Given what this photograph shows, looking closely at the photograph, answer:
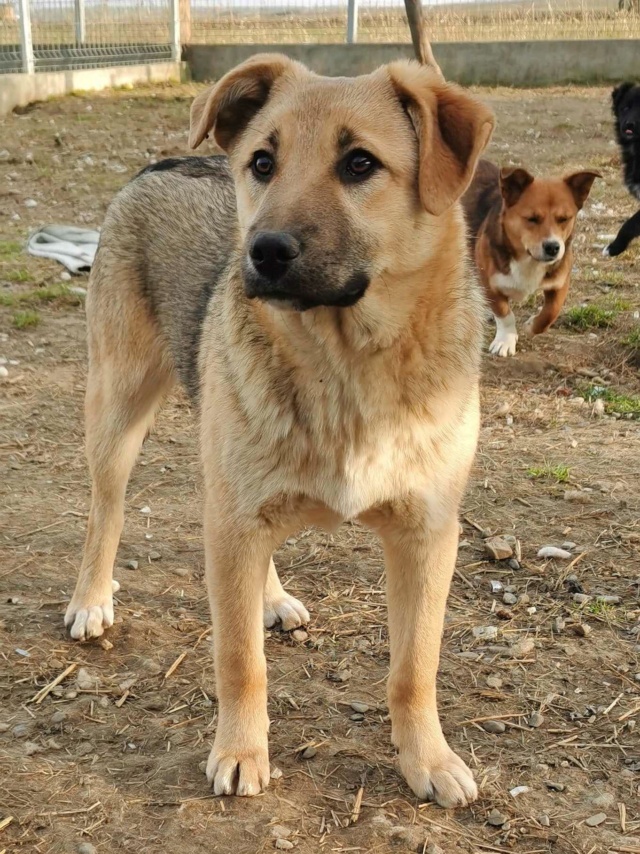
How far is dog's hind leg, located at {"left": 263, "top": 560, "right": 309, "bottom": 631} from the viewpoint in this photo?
389 cm

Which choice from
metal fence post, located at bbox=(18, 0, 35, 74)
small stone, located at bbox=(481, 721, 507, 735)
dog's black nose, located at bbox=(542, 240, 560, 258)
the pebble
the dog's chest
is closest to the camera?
small stone, located at bbox=(481, 721, 507, 735)

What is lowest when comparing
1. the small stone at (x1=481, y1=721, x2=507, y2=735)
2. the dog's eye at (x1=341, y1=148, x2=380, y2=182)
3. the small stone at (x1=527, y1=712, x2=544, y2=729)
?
the small stone at (x1=481, y1=721, x2=507, y2=735)

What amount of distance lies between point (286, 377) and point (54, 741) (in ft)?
4.64

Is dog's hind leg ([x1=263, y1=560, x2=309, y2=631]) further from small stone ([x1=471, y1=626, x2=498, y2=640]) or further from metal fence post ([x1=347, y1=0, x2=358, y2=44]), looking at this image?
metal fence post ([x1=347, y1=0, x2=358, y2=44])

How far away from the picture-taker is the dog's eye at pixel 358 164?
2725 millimetres

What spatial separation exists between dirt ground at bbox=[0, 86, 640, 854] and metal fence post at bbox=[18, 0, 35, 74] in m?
8.85

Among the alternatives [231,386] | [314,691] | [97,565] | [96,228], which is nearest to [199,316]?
[231,386]

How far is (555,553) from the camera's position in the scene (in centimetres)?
430

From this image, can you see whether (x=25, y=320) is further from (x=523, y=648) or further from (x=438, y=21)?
(x=438, y=21)

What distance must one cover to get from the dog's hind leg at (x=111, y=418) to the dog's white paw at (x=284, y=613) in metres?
0.60

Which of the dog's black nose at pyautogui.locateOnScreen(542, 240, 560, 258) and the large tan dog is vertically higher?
the large tan dog

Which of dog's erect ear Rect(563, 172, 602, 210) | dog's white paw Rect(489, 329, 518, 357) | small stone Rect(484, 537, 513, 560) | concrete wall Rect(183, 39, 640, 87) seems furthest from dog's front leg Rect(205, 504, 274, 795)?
concrete wall Rect(183, 39, 640, 87)

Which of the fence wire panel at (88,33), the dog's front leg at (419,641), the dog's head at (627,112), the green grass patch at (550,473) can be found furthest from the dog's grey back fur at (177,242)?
the fence wire panel at (88,33)

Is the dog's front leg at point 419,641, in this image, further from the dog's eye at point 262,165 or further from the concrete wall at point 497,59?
the concrete wall at point 497,59
